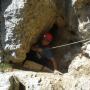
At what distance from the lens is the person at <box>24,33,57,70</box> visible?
804 centimetres

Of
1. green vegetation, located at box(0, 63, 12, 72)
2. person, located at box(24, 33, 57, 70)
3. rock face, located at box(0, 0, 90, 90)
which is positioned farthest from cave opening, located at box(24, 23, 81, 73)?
green vegetation, located at box(0, 63, 12, 72)

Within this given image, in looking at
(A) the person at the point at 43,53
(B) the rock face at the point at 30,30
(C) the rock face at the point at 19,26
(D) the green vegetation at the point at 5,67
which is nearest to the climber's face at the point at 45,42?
(A) the person at the point at 43,53

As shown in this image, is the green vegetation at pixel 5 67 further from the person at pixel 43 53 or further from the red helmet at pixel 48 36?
the red helmet at pixel 48 36

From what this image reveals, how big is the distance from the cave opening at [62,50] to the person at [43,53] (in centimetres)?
12

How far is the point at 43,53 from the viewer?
8.11m

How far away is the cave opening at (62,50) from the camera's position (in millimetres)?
7820

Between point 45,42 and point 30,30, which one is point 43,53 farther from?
point 30,30

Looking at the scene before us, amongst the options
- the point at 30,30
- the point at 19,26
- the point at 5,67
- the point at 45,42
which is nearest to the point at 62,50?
the point at 45,42

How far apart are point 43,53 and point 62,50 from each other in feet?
1.75

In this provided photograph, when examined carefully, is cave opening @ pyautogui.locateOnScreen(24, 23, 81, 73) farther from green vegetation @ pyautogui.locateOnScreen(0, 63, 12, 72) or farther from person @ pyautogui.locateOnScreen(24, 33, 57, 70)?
green vegetation @ pyautogui.locateOnScreen(0, 63, 12, 72)

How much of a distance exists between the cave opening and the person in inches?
4.6

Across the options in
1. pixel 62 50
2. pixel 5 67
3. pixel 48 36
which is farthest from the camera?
pixel 62 50

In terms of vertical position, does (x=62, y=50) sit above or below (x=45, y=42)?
below

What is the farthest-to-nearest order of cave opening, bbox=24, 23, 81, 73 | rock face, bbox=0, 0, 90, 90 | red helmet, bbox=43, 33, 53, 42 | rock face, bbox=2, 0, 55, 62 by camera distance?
red helmet, bbox=43, 33, 53, 42 → cave opening, bbox=24, 23, 81, 73 → rock face, bbox=2, 0, 55, 62 → rock face, bbox=0, 0, 90, 90
